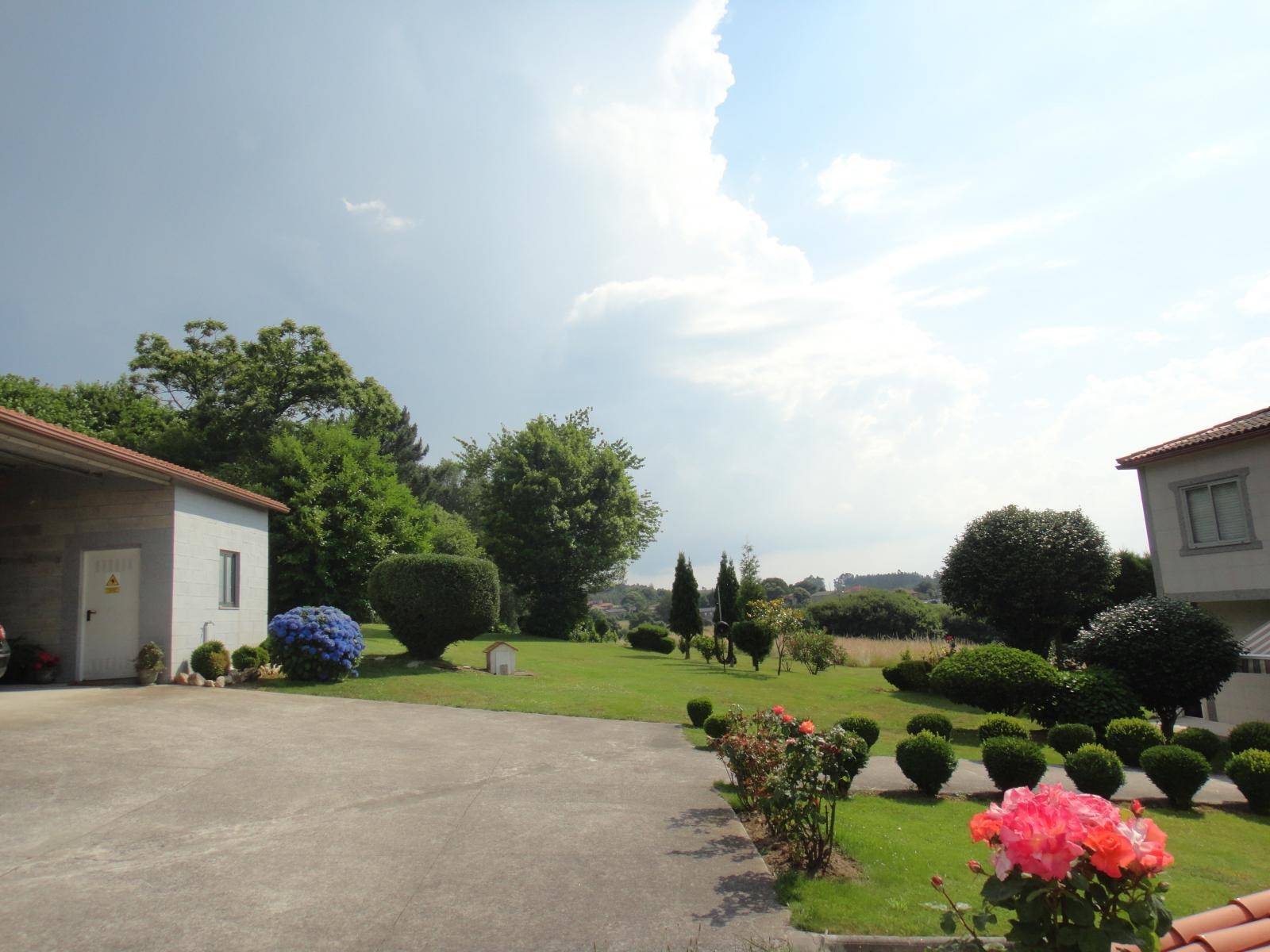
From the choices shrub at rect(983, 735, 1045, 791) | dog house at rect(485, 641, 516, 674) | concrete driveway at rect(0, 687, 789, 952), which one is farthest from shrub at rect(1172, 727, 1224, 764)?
dog house at rect(485, 641, 516, 674)

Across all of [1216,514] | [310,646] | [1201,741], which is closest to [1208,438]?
[1216,514]

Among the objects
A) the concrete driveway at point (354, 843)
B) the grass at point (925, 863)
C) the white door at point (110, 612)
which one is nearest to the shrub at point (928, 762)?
the grass at point (925, 863)

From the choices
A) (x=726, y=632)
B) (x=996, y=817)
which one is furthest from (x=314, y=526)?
(x=996, y=817)

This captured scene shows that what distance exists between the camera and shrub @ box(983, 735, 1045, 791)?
28.9 feet

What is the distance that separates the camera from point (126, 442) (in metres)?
33.8

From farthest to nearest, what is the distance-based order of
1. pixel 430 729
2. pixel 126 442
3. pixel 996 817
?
1. pixel 126 442
2. pixel 430 729
3. pixel 996 817

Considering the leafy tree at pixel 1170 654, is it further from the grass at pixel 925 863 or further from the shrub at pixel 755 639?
the shrub at pixel 755 639

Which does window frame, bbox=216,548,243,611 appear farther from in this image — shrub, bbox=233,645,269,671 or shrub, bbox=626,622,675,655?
shrub, bbox=626,622,675,655

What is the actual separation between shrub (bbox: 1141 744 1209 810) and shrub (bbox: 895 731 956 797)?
2767mm

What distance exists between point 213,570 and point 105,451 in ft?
13.5

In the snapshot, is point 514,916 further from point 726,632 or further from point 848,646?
point 848,646

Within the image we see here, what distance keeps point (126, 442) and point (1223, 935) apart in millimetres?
39570

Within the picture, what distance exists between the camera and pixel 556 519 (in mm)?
39281

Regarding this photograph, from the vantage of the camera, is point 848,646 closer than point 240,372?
Yes
